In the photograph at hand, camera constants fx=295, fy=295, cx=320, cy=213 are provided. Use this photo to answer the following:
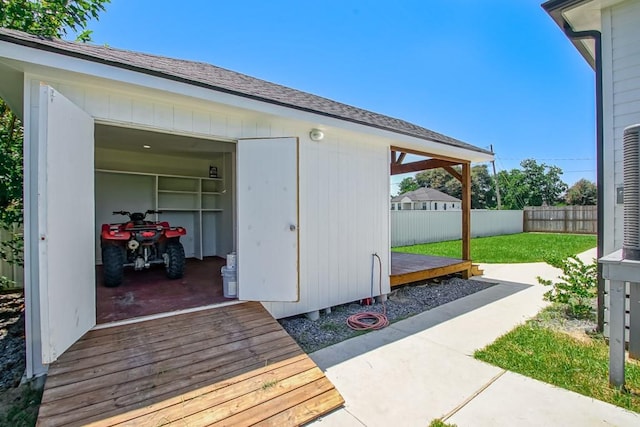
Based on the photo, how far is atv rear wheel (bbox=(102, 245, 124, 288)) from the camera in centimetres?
402

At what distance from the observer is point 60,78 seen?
2.48 metres

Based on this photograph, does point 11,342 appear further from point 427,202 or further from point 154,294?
point 427,202

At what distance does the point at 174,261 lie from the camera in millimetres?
4527

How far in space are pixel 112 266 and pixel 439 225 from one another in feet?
41.9

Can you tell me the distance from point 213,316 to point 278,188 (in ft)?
5.03

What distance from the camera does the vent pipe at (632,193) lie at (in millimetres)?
2346

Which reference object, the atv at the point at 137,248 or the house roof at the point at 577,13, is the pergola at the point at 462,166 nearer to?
the house roof at the point at 577,13

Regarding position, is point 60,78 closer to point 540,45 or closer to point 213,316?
point 213,316

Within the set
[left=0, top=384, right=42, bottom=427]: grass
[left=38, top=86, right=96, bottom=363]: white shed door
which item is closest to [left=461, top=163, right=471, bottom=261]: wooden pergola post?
[left=38, top=86, right=96, bottom=363]: white shed door

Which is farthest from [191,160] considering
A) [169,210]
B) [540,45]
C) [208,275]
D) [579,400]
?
[540,45]

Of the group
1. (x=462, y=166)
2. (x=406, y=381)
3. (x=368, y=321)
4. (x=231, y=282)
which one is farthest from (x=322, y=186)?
(x=462, y=166)

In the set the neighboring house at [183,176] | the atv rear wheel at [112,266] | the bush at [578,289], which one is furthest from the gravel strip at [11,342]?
the bush at [578,289]

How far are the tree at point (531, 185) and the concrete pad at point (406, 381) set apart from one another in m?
33.5

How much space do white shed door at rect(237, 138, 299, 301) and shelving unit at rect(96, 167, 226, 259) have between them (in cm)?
356
